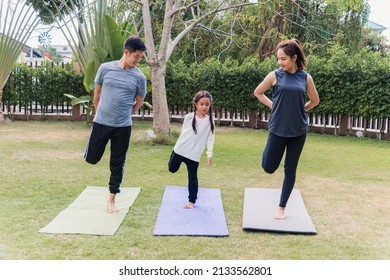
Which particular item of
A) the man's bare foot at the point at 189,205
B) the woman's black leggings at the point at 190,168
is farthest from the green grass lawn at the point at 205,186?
the woman's black leggings at the point at 190,168

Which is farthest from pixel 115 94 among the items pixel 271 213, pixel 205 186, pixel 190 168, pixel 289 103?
pixel 205 186

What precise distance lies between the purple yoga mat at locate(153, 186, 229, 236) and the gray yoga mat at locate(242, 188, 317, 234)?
271mm

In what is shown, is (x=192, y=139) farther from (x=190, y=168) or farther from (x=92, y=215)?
(x=92, y=215)

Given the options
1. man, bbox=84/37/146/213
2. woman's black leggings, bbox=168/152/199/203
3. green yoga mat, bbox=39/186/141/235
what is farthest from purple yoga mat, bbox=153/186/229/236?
man, bbox=84/37/146/213

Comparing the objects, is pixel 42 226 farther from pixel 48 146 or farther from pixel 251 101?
pixel 251 101

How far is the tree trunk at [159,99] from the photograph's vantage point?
8.96 m

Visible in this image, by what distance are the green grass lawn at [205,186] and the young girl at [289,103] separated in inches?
28.7

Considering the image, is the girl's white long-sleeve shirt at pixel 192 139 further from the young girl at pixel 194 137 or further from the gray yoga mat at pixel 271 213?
the gray yoga mat at pixel 271 213

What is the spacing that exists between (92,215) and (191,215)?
943 millimetres

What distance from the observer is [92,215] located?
4.29 meters

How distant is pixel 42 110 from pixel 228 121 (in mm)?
5703

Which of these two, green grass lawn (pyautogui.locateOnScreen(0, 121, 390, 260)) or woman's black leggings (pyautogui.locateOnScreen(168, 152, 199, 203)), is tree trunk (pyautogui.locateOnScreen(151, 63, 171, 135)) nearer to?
green grass lawn (pyautogui.locateOnScreen(0, 121, 390, 260))

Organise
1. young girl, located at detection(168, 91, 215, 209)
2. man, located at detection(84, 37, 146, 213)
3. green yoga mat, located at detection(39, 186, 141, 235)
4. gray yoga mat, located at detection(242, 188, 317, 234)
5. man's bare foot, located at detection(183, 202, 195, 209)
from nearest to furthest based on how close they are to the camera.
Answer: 1. green yoga mat, located at detection(39, 186, 141, 235)
2. gray yoga mat, located at detection(242, 188, 317, 234)
3. man, located at detection(84, 37, 146, 213)
4. young girl, located at detection(168, 91, 215, 209)
5. man's bare foot, located at detection(183, 202, 195, 209)

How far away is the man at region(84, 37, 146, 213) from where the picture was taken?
13.5 ft
